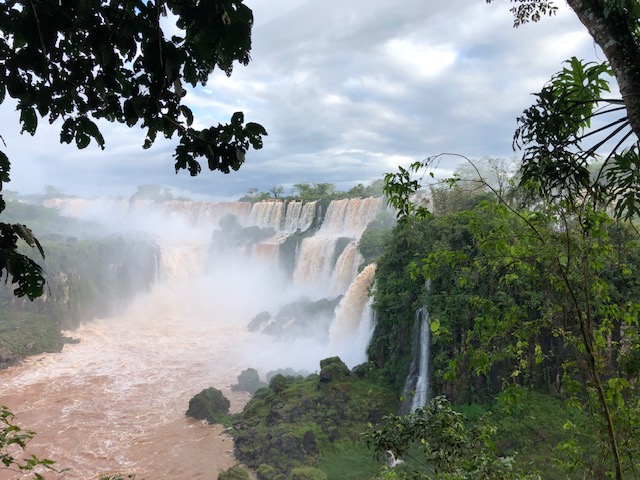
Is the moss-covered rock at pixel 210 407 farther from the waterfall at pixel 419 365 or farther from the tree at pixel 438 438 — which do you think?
the tree at pixel 438 438

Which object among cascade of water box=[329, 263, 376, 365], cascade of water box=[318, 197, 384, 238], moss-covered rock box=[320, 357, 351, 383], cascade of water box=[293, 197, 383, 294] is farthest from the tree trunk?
cascade of water box=[318, 197, 384, 238]

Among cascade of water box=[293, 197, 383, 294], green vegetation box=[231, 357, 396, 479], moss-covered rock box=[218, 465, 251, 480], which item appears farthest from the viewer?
cascade of water box=[293, 197, 383, 294]

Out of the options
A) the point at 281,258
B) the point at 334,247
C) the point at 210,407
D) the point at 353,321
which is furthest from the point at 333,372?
the point at 281,258

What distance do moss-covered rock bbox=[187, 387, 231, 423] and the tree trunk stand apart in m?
14.8

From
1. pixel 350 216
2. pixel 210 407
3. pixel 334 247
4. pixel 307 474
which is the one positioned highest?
pixel 350 216

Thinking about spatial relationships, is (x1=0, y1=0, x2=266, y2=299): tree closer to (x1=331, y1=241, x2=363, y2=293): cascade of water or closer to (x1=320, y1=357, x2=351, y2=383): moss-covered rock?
(x1=320, y1=357, x2=351, y2=383): moss-covered rock

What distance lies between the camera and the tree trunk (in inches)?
83.8

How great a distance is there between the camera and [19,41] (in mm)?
1384

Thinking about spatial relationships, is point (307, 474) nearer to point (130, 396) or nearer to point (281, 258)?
point (130, 396)

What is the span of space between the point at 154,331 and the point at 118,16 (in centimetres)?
2794

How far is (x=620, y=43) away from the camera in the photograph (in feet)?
7.28

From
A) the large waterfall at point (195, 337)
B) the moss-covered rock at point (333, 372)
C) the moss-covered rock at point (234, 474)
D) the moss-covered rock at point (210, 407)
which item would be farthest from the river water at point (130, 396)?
the moss-covered rock at point (333, 372)

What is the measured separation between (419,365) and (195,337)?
16446 mm

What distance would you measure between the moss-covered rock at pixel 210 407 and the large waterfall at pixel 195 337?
0.38 meters
